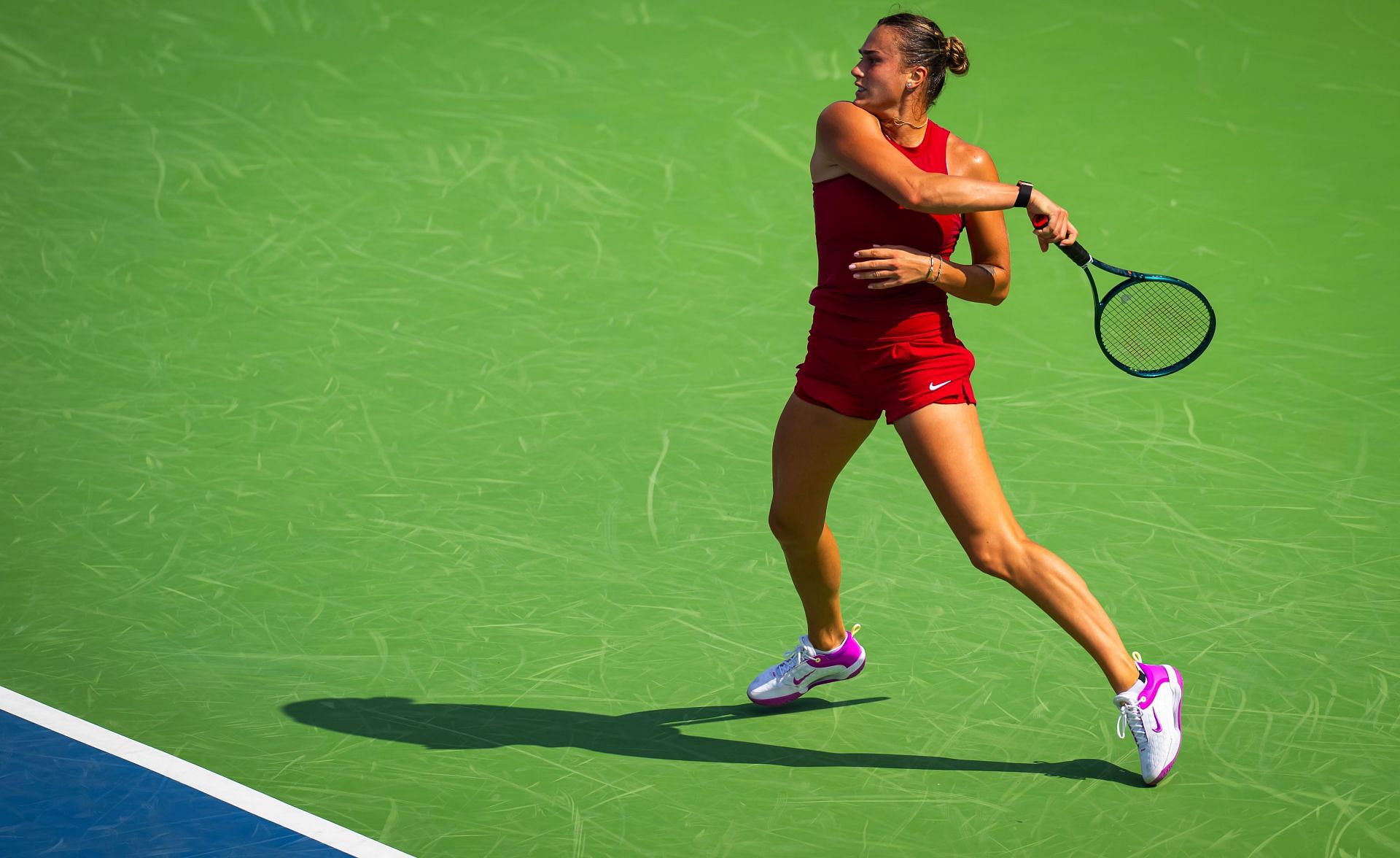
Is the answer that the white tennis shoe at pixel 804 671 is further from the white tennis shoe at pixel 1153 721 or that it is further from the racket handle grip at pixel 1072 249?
the racket handle grip at pixel 1072 249

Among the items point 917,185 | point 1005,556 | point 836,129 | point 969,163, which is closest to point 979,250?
point 969,163

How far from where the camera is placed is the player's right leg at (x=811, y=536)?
15.2 ft

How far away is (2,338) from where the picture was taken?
7.67m

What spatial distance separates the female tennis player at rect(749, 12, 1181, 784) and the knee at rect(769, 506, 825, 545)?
125 mm

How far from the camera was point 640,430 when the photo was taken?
6.98 meters

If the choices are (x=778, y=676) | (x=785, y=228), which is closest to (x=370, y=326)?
(x=785, y=228)

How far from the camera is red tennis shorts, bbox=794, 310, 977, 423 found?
175 inches

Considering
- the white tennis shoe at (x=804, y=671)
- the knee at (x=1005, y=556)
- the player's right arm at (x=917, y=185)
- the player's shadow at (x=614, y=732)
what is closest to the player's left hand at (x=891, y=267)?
the player's right arm at (x=917, y=185)

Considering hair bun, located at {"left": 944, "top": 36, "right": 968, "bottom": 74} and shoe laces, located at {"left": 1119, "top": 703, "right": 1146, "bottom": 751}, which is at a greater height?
hair bun, located at {"left": 944, "top": 36, "right": 968, "bottom": 74}

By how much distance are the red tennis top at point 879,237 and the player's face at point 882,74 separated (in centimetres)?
14

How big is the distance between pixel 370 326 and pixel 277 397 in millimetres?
784

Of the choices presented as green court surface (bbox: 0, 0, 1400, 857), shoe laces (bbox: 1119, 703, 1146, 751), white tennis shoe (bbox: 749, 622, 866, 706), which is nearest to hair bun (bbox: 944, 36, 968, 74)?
white tennis shoe (bbox: 749, 622, 866, 706)

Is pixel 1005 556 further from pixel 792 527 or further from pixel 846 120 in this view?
pixel 846 120

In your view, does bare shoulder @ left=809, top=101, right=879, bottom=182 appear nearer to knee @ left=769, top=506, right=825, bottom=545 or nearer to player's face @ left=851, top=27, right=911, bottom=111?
player's face @ left=851, top=27, right=911, bottom=111
